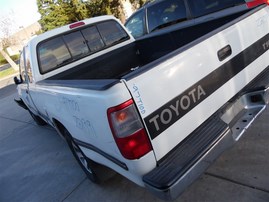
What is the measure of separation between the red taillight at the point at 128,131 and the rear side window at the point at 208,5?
4.18 metres

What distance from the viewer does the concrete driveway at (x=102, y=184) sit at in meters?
2.60

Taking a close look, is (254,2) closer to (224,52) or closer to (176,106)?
(224,52)

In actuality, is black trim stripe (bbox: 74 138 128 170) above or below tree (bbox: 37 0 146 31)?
below

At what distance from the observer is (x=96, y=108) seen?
1.96 meters

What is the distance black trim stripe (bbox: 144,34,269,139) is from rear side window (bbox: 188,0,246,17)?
2583 mm

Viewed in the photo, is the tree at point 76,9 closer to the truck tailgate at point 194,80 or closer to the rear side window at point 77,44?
the rear side window at point 77,44

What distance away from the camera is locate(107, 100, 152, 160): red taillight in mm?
1823

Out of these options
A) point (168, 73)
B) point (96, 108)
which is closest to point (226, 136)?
point (168, 73)

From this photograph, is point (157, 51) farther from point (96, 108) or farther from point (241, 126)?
point (96, 108)

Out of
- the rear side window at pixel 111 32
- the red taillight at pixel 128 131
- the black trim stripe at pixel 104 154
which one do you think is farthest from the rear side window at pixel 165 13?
the red taillight at pixel 128 131

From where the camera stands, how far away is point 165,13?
6145 millimetres

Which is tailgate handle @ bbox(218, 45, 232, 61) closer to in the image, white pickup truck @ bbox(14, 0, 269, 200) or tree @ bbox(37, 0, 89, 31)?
white pickup truck @ bbox(14, 0, 269, 200)

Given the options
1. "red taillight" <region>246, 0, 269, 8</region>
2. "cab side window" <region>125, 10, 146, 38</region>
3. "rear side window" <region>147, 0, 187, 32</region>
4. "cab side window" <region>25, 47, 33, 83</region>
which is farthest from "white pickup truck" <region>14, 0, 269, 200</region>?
"cab side window" <region>125, 10, 146, 38</region>

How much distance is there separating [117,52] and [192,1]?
2.46 metres
